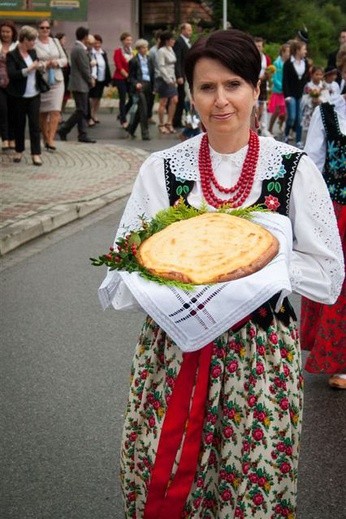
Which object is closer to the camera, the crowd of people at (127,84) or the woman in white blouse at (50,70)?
the crowd of people at (127,84)

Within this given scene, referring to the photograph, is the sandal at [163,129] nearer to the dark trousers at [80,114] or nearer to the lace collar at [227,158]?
the dark trousers at [80,114]

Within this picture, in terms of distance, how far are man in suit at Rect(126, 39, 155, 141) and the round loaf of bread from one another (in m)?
14.0

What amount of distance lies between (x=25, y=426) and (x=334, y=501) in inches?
64.0

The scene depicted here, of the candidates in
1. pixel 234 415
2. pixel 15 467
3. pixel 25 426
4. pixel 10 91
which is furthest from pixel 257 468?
pixel 10 91

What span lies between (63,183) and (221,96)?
343 inches

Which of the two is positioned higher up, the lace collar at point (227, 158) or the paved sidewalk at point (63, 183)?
the lace collar at point (227, 158)

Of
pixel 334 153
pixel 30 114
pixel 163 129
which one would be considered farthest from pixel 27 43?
pixel 334 153

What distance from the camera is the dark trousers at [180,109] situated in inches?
704

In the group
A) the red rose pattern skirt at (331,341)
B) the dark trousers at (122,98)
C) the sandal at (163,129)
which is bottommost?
the sandal at (163,129)

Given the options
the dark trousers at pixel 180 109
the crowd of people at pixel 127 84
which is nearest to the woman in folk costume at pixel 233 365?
the crowd of people at pixel 127 84

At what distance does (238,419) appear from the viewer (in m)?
2.59

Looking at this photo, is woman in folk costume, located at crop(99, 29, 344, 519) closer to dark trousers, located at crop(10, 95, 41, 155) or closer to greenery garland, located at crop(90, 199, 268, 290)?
greenery garland, located at crop(90, 199, 268, 290)

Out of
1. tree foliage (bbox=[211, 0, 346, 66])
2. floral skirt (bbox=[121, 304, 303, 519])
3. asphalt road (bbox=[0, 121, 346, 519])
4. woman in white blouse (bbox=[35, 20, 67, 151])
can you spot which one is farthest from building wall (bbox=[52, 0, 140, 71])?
floral skirt (bbox=[121, 304, 303, 519])

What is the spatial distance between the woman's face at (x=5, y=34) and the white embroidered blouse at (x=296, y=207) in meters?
9.92
